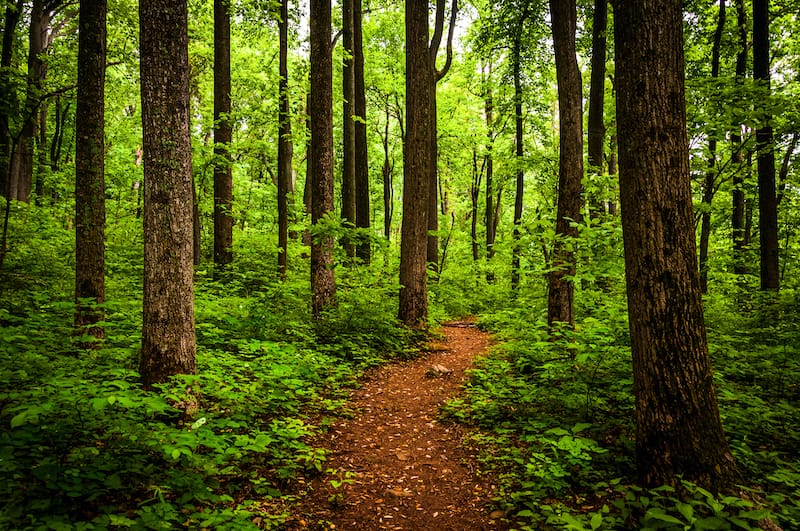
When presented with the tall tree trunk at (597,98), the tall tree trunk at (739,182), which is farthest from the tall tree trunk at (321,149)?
the tall tree trunk at (739,182)

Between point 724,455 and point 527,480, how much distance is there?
162 cm

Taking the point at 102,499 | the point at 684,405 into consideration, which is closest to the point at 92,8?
the point at 102,499

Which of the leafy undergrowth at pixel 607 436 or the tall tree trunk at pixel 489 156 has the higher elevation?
the tall tree trunk at pixel 489 156

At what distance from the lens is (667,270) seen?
11.0ft

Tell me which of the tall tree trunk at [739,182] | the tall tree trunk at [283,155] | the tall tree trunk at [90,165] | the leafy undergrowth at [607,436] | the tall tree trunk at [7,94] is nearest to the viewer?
the leafy undergrowth at [607,436]

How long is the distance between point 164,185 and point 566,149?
20.6ft

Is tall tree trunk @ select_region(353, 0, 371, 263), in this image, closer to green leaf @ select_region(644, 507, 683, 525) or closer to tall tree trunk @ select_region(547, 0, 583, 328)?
tall tree trunk @ select_region(547, 0, 583, 328)

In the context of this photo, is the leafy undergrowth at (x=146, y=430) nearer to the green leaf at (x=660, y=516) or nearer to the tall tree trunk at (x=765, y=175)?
the green leaf at (x=660, y=516)

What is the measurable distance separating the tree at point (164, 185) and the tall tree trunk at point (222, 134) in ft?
23.7

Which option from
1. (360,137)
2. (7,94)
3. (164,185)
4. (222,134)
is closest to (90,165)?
(7,94)

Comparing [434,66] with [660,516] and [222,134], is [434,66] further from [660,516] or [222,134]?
[660,516]

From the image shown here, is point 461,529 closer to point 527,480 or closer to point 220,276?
point 527,480

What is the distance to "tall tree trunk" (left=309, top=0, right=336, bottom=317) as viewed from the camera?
8.78 m

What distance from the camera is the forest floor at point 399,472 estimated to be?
3.70 metres
